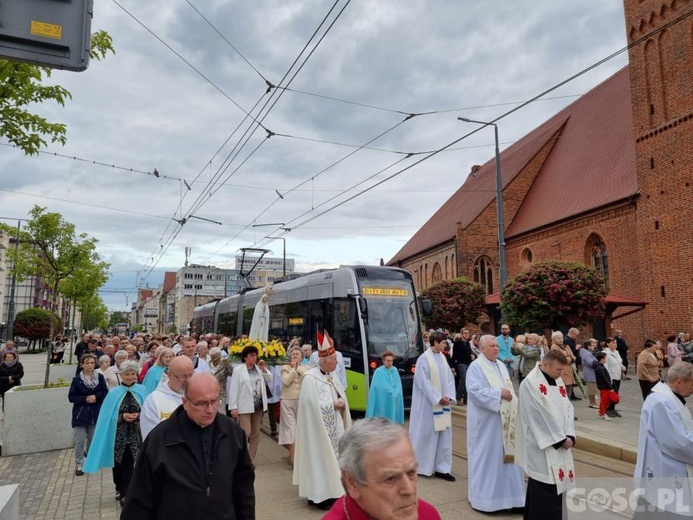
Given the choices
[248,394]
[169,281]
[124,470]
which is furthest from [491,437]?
[169,281]

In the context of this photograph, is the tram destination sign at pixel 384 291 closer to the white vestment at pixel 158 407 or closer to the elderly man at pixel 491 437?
the elderly man at pixel 491 437

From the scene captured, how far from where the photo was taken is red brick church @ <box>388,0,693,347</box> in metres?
22.0

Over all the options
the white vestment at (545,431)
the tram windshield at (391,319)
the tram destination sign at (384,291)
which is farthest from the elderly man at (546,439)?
the tram destination sign at (384,291)

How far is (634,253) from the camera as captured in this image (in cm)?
2430

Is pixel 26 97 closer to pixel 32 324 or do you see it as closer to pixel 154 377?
pixel 154 377

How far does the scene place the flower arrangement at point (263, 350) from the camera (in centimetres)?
858

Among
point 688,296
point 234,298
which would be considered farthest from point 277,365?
point 688,296

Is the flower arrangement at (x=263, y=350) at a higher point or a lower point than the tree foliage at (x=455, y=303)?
lower

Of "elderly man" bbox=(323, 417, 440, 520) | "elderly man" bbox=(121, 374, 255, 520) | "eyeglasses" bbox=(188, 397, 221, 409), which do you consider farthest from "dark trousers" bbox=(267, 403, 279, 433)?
"elderly man" bbox=(323, 417, 440, 520)

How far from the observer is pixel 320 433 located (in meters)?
6.20

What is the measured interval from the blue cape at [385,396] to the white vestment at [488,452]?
209cm

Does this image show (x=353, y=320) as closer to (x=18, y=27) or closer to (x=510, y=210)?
(x=18, y=27)

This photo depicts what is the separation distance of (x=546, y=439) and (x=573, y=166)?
31.3 meters

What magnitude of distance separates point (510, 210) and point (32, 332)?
41.7 m
